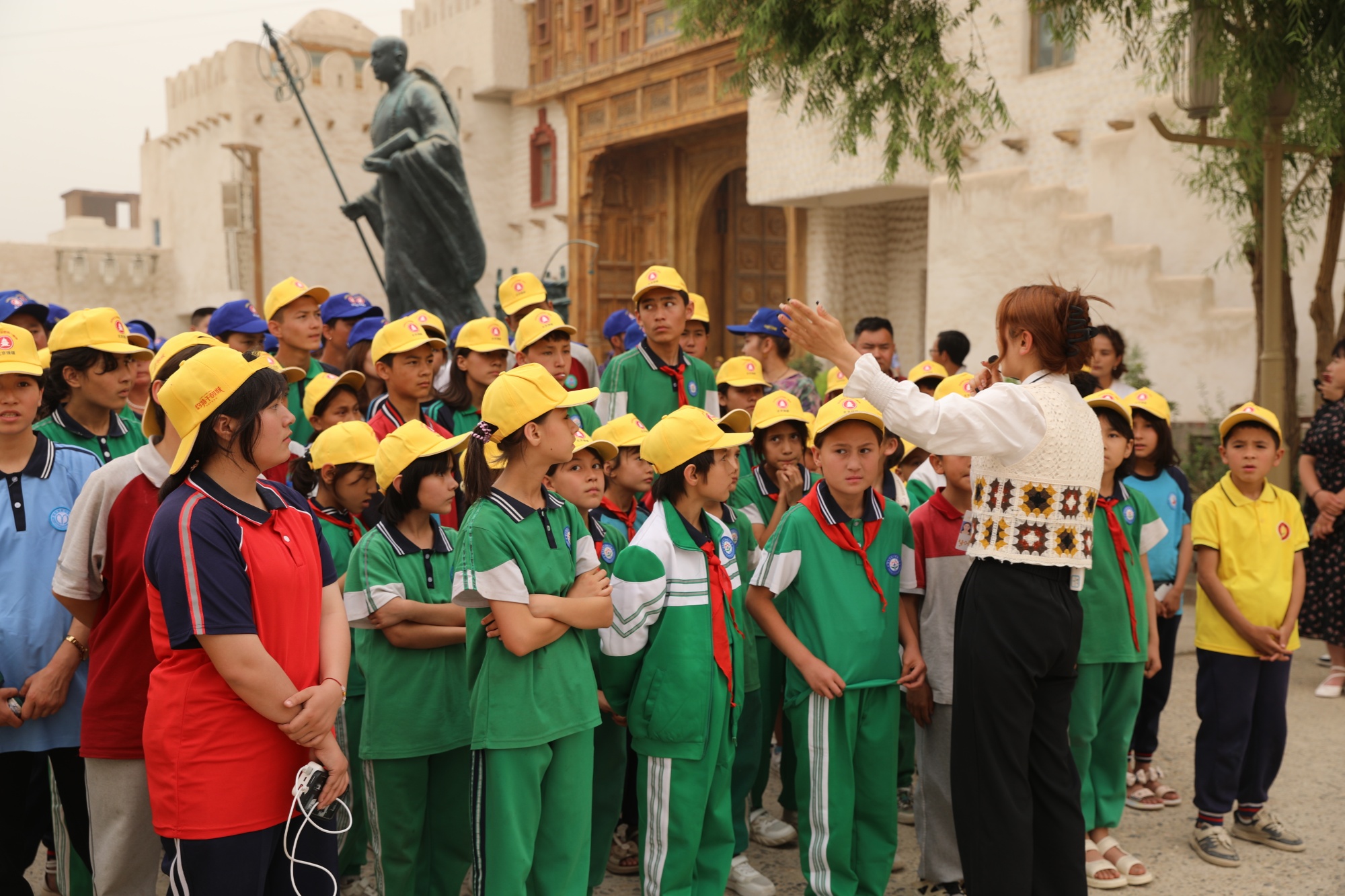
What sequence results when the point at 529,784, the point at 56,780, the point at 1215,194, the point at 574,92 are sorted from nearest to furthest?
the point at 529,784
the point at 56,780
the point at 1215,194
the point at 574,92

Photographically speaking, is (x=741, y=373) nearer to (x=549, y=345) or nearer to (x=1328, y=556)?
(x=549, y=345)

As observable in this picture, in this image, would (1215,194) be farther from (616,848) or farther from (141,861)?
(141,861)

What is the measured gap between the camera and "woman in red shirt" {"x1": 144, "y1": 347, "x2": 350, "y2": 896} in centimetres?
232

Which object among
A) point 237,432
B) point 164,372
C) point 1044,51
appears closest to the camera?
point 237,432

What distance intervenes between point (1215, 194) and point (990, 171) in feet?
9.37

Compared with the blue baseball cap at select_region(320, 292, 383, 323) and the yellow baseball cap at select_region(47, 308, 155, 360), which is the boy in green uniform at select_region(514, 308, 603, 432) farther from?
the yellow baseball cap at select_region(47, 308, 155, 360)

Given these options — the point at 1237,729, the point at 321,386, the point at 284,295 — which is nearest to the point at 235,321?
the point at 284,295

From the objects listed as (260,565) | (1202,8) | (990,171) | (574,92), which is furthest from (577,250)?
(260,565)

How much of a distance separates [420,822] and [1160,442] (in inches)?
133

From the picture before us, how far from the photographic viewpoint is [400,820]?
11.0 feet

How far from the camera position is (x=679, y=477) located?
349 centimetres

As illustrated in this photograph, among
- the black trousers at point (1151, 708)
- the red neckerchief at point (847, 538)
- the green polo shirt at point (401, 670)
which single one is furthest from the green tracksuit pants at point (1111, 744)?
the green polo shirt at point (401, 670)

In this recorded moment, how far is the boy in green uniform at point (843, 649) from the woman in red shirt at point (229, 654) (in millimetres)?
1573

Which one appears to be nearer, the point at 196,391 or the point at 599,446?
the point at 196,391
